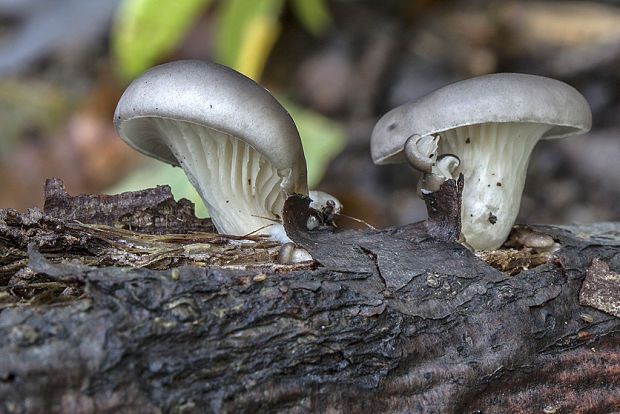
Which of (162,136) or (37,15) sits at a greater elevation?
(37,15)

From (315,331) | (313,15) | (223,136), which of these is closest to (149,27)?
(313,15)

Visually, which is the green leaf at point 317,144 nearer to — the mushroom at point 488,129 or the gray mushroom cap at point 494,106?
the mushroom at point 488,129

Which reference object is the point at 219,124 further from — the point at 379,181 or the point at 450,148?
the point at 379,181

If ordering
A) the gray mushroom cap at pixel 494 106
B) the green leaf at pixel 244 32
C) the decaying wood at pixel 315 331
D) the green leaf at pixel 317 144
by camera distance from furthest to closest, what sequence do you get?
the green leaf at pixel 244 32
the green leaf at pixel 317 144
the gray mushroom cap at pixel 494 106
the decaying wood at pixel 315 331

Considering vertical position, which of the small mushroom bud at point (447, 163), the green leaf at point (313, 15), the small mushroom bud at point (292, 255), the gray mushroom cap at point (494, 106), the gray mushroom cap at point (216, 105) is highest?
the green leaf at point (313, 15)

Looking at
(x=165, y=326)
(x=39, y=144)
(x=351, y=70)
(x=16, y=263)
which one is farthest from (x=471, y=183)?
(x=39, y=144)

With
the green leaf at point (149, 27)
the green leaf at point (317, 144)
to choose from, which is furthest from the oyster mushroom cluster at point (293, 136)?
the green leaf at point (149, 27)
